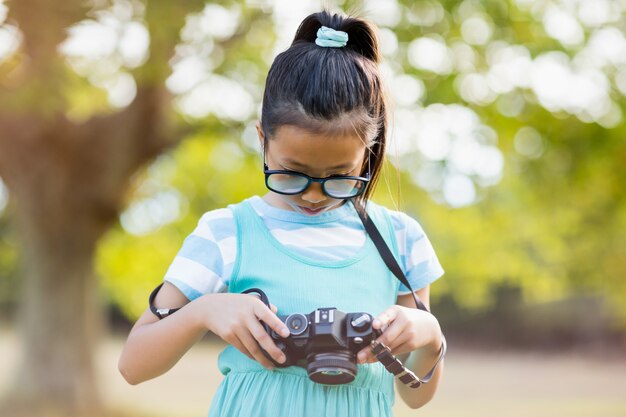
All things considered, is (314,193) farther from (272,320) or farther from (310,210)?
(272,320)

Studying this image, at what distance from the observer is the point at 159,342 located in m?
1.62

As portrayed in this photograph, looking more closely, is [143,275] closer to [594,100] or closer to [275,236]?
[594,100]

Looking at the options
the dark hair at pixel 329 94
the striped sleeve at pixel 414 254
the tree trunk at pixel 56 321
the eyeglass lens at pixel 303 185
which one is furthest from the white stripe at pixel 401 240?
the tree trunk at pixel 56 321

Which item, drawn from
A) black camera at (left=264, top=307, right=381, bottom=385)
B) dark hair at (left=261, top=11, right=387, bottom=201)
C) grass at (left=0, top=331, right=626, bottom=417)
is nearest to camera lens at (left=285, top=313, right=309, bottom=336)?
black camera at (left=264, top=307, right=381, bottom=385)

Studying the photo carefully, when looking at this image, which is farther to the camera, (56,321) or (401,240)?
(56,321)

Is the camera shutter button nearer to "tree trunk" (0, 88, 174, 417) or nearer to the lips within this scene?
the lips

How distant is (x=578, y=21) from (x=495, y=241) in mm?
5705

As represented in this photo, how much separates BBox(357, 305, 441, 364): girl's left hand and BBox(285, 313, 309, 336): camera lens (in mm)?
110

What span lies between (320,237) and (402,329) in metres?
0.28

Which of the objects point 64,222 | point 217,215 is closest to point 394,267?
point 217,215

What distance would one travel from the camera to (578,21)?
6.80 metres

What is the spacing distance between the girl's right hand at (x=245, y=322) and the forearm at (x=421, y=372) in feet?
1.32

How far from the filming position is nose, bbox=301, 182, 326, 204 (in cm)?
162

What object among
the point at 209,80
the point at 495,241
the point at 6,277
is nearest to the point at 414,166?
the point at 209,80
